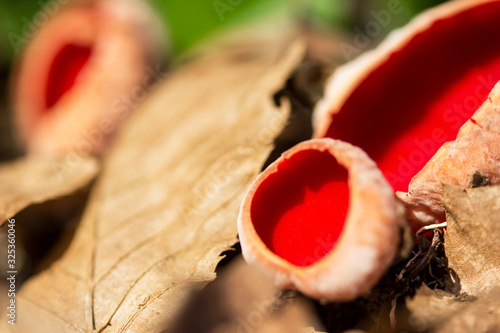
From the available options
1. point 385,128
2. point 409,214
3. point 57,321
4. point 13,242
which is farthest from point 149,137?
point 409,214

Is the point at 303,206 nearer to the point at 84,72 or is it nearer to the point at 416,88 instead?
the point at 416,88

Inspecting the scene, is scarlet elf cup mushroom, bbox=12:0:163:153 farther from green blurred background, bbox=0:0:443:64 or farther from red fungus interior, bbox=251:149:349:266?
red fungus interior, bbox=251:149:349:266

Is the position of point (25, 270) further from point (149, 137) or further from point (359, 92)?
point (359, 92)

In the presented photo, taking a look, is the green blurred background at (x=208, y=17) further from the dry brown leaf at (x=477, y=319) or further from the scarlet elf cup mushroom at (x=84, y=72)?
the dry brown leaf at (x=477, y=319)

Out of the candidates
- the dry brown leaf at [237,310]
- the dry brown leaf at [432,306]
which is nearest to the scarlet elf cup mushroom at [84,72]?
the dry brown leaf at [237,310]

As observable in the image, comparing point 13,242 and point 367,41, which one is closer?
point 13,242

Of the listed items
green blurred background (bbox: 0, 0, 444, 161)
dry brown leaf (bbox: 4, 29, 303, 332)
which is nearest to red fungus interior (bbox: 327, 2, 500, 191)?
dry brown leaf (bbox: 4, 29, 303, 332)

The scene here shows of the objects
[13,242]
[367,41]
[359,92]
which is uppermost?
[13,242]
